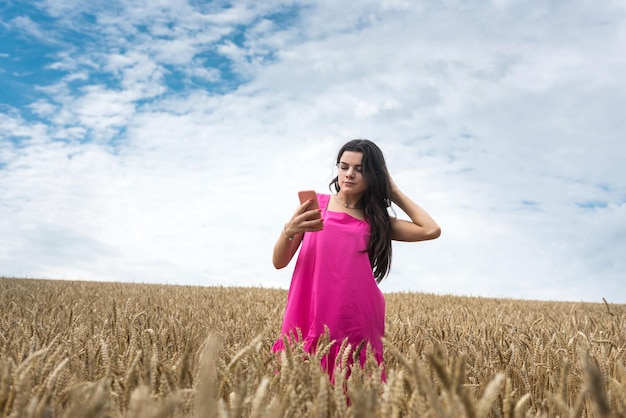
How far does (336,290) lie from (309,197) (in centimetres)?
56

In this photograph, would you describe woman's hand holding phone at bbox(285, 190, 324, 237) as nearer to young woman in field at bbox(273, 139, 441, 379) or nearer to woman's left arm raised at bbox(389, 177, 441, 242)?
young woman in field at bbox(273, 139, 441, 379)

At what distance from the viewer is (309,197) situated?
10.6 feet

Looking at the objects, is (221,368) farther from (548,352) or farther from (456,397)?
(548,352)

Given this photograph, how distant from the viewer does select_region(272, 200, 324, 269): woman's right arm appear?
3.10 m

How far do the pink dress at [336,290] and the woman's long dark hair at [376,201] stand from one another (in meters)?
0.07

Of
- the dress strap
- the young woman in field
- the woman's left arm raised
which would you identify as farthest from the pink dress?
the woman's left arm raised

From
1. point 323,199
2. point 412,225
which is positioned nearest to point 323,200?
point 323,199

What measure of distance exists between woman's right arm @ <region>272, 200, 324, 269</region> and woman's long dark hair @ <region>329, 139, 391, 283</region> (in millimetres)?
435

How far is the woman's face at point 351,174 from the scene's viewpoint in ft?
11.3

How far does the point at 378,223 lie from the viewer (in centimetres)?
340

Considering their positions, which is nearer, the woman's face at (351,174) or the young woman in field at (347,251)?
the young woman in field at (347,251)

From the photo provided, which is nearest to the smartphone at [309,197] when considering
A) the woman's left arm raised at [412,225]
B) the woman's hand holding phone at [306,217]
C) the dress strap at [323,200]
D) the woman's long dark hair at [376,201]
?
the woman's hand holding phone at [306,217]

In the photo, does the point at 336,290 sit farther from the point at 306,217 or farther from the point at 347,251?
the point at 306,217

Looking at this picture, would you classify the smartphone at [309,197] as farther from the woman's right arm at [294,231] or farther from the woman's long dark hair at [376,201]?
the woman's long dark hair at [376,201]
